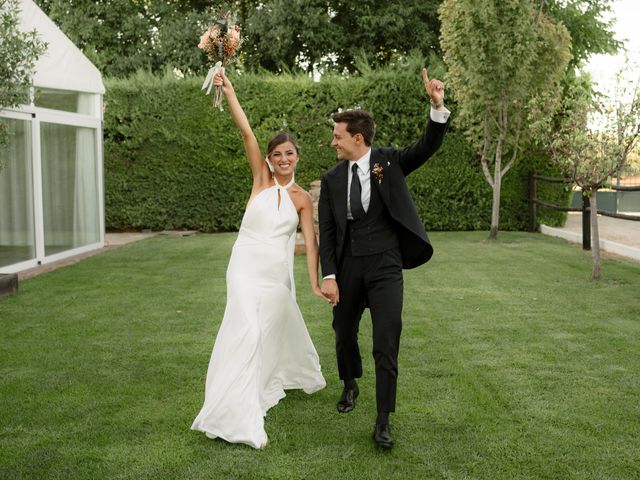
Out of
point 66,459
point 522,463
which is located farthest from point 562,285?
point 66,459

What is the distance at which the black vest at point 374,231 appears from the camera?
4.09 m

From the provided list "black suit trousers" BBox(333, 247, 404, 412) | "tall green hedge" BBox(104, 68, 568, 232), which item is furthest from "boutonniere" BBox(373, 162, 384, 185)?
"tall green hedge" BBox(104, 68, 568, 232)

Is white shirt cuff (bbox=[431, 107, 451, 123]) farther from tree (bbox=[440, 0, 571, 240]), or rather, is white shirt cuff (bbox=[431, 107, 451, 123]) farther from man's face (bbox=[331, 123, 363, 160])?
tree (bbox=[440, 0, 571, 240])

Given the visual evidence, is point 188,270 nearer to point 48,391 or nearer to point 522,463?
point 48,391

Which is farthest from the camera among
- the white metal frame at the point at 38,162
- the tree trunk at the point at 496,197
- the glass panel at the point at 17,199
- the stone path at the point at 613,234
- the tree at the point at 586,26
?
the tree at the point at 586,26

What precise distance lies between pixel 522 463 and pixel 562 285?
19.4ft

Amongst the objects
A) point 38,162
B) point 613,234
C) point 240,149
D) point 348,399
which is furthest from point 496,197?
point 348,399

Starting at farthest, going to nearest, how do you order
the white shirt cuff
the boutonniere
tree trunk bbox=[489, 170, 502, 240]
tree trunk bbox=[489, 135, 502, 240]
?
tree trunk bbox=[489, 170, 502, 240] → tree trunk bbox=[489, 135, 502, 240] → the boutonniere → the white shirt cuff

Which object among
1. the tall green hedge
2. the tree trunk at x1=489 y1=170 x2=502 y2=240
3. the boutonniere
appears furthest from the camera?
the tall green hedge

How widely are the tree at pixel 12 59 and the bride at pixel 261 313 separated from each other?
4874mm

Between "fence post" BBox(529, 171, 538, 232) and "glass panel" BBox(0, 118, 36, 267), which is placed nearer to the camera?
"glass panel" BBox(0, 118, 36, 267)

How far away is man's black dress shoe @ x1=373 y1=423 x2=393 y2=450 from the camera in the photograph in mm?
3881

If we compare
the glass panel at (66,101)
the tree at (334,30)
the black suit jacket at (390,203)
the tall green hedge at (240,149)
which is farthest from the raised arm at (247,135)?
the tree at (334,30)

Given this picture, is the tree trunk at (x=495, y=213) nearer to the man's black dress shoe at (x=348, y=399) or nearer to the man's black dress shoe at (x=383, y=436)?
the man's black dress shoe at (x=348, y=399)
